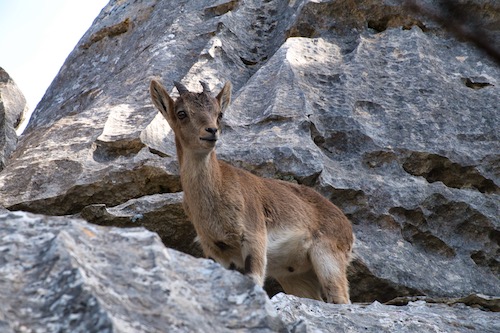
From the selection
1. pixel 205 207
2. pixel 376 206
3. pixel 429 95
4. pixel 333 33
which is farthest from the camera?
pixel 333 33

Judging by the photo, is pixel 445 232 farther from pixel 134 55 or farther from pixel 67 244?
pixel 67 244

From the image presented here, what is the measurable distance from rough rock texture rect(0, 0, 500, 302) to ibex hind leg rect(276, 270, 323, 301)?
57cm

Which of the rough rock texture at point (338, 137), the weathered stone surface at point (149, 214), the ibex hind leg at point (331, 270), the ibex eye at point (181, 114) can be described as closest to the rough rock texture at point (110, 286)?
the ibex eye at point (181, 114)

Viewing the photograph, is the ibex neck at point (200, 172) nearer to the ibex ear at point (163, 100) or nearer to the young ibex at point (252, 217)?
the young ibex at point (252, 217)

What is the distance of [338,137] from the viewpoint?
11.5 metres

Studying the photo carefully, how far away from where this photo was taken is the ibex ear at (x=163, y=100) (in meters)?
9.62

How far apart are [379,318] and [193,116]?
3118mm

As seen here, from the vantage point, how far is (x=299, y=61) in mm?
12602

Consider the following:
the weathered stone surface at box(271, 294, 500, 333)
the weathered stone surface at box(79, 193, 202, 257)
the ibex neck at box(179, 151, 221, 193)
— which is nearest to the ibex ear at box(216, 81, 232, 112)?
the ibex neck at box(179, 151, 221, 193)

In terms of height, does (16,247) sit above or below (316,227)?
above

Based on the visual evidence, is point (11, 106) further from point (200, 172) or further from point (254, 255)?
point (254, 255)

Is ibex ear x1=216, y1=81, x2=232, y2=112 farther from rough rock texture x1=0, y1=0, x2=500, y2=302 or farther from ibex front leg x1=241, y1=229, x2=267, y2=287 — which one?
ibex front leg x1=241, y1=229, x2=267, y2=287

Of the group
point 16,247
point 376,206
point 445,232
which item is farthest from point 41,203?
point 16,247

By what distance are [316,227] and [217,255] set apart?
148cm
